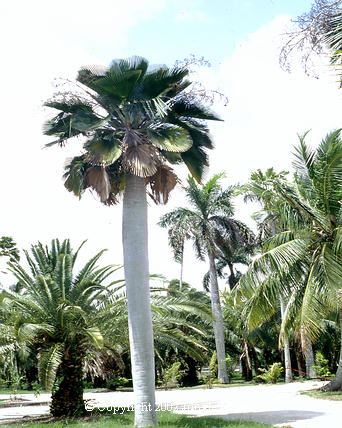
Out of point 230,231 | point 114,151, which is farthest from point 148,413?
point 230,231

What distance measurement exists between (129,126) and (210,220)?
729 inches

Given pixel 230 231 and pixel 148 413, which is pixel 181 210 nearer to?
pixel 230 231

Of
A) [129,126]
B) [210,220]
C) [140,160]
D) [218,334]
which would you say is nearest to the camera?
[140,160]

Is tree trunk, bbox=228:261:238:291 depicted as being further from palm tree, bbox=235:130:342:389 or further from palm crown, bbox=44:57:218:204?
palm crown, bbox=44:57:218:204

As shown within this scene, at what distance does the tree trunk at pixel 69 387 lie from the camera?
13.2 metres

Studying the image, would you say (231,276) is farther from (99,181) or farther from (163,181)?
(99,181)

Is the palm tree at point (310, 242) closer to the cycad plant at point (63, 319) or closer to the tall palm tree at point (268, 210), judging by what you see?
the tall palm tree at point (268, 210)

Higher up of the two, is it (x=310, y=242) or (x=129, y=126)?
(x=129, y=126)

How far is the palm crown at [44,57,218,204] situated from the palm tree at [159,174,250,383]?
16395 mm

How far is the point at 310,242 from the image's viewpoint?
48.3 feet

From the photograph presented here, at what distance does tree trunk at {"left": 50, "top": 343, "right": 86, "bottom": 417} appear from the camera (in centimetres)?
1316

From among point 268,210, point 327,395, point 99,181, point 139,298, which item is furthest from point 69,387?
point 268,210

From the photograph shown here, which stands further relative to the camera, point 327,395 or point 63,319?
point 327,395

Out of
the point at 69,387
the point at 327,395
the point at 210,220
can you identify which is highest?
the point at 210,220
